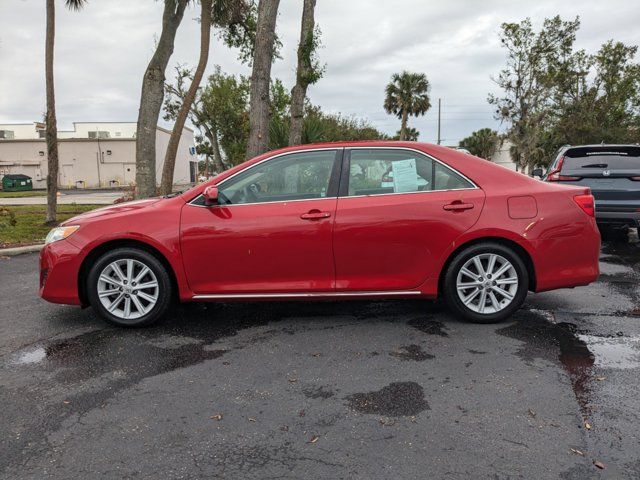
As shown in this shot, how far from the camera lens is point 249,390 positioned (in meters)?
3.20

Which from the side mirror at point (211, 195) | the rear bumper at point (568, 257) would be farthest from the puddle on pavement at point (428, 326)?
the side mirror at point (211, 195)

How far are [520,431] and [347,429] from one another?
92 cm

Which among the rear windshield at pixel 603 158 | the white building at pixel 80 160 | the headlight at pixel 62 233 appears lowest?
the headlight at pixel 62 233

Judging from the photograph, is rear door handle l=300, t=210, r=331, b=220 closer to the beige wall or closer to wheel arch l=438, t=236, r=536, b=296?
wheel arch l=438, t=236, r=536, b=296

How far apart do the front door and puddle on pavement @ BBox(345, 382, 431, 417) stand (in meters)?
1.35

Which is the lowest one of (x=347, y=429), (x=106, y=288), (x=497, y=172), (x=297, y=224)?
(x=347, y=429)

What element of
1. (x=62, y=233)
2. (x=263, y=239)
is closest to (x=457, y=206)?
(x=263, y=239)

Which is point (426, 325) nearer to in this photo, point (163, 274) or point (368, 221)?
point (368, 221)

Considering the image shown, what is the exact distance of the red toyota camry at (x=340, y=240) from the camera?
4281 millimetres

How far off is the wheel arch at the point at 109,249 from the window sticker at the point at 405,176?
6.94 ft

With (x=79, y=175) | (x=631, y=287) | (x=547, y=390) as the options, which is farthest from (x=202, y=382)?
(x=79, y=175)

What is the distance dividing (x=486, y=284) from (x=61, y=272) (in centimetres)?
372

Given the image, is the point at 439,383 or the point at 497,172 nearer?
the point at 439,383

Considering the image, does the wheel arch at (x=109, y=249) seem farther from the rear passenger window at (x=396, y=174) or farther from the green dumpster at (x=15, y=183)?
the green dumpster at (x=15, y=183)
